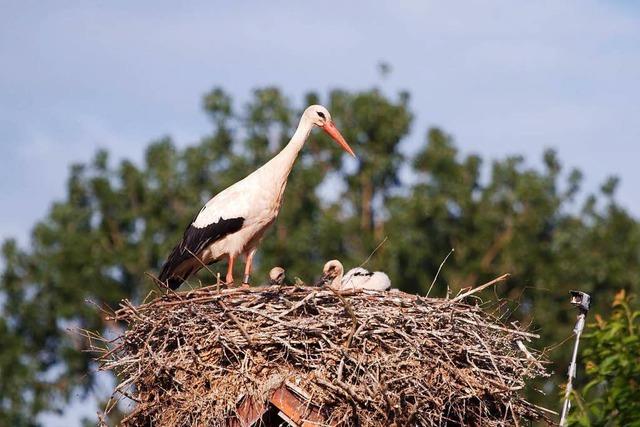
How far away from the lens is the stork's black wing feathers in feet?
39.3

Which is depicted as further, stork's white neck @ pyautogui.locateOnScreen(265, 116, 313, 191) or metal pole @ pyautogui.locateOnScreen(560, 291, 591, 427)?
stork's white neck @ pyautogui.locateOnScreen(265, 116, 313, 191)

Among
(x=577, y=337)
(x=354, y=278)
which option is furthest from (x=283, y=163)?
(x=577, y=337)

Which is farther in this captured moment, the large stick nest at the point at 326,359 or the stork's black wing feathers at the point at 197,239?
the stork's black wing feathers at the point at 197,239

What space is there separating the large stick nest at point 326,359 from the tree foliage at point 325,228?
16659 millimetres

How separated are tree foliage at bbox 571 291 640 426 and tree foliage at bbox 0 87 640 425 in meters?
17.6

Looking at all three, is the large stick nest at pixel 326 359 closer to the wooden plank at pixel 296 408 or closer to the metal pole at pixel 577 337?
the wooden plank at pixel 296 408

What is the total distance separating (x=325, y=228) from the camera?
27.2m

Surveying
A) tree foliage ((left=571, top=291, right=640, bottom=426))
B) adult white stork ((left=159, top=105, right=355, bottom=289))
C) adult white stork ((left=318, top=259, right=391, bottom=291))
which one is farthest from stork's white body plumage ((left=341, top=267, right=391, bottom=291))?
tree foliage ((left=571, top=291, right=640, bottom=426))

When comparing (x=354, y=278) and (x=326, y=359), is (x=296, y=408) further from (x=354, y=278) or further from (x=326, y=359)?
(x=354, y=278)

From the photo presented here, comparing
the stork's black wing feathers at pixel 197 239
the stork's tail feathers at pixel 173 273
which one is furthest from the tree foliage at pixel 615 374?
the stork's tail feathers at pixel 173 273

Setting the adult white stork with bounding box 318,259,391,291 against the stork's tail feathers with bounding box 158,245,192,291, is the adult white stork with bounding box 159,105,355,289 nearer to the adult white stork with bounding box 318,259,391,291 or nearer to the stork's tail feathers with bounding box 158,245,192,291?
the stork's tail feathers with bounding box 158,245,192,291

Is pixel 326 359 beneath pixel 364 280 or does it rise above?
above

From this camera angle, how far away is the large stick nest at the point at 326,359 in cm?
933

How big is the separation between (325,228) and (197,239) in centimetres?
1510
